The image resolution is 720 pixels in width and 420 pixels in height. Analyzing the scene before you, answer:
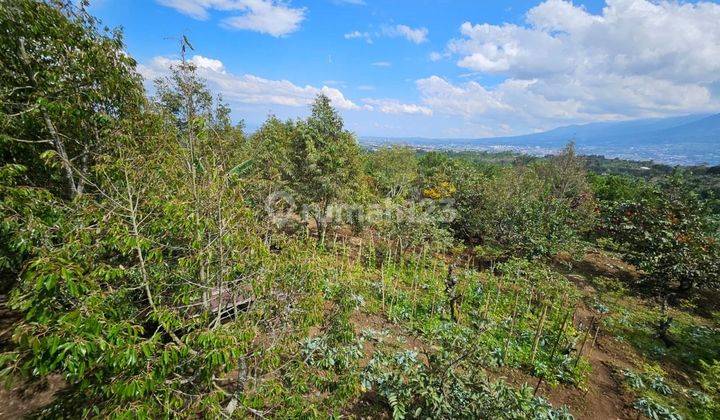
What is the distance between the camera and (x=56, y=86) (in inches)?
195

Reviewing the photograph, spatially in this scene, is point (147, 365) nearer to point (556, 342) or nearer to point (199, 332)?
point (199, 332)

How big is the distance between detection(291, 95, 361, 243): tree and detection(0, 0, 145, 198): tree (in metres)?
7.39

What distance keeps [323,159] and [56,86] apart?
8.80m

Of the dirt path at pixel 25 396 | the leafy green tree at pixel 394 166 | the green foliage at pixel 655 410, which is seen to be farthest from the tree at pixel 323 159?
the leafy green tree at pixel 394 166

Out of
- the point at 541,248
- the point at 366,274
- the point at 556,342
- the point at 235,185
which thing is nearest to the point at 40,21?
the point at 235,185

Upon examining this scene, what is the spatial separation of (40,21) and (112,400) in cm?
567

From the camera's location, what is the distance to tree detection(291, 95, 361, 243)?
12977mm

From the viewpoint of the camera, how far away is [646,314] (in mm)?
10508

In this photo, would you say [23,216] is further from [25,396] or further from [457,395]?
[457,395]

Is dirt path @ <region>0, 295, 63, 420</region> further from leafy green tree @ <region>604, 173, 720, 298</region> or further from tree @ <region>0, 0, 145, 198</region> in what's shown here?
leafy green tree @ <region>604, 173, 720, 298</region>

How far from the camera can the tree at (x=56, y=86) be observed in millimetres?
4637

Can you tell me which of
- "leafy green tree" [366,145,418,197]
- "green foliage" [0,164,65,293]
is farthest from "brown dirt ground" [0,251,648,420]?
"leafy green tree" [366,145,418,197]

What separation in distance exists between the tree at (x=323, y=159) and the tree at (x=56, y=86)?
739cm

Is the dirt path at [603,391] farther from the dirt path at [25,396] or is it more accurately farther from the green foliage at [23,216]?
the dirt path at [25,396]
